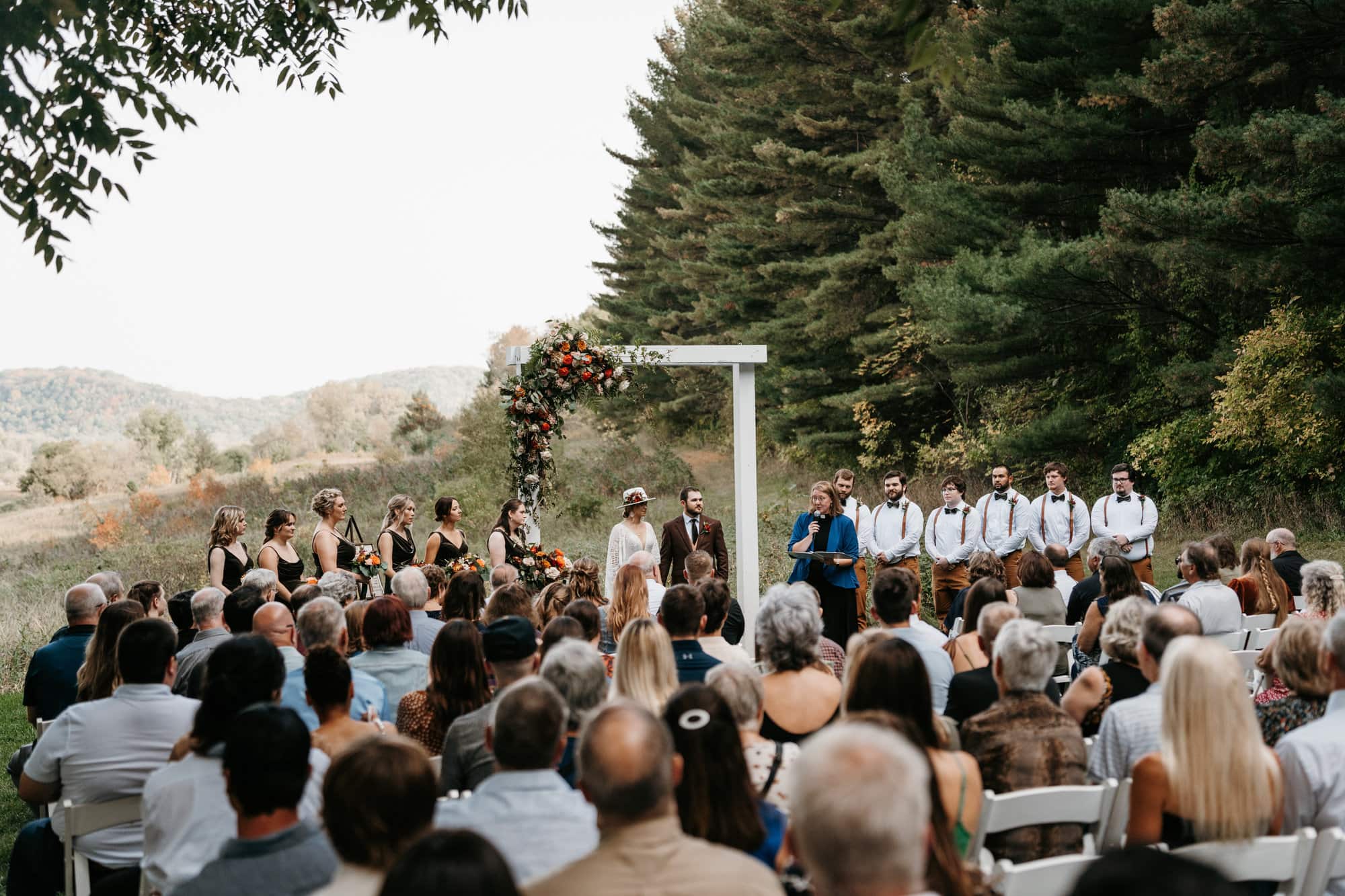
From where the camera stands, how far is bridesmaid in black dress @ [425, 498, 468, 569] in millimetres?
8523

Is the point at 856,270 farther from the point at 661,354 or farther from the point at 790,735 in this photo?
the point at 790,735

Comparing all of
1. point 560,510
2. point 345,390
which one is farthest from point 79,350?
point 560,510

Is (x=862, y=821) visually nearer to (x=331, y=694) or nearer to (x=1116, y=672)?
(x=331, y=694)

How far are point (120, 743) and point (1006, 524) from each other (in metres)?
8.46

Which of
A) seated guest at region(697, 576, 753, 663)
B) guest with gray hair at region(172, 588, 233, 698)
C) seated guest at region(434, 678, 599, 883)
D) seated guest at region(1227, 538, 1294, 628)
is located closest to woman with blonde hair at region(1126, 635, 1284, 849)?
seated guest at region(434, 678, 599, 883)

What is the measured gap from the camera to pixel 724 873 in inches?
94.2

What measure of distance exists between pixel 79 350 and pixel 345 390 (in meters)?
19.0

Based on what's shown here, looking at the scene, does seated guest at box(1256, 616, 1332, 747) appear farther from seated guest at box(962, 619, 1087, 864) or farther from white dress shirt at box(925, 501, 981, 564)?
white dress shirt at box(925, 501, 981, 564)

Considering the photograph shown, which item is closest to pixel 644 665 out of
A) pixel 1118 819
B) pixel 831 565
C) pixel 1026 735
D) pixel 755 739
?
pixel 755 739

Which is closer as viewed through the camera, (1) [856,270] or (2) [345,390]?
(1) [856,270]

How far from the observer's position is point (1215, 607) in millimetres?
6309

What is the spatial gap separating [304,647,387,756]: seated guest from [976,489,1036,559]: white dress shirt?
25.6 ft

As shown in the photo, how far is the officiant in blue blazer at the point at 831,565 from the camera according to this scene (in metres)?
9.66

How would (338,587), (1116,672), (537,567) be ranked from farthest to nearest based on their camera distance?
1. (537,567)
2. (338,587)
3. (1116,672)
